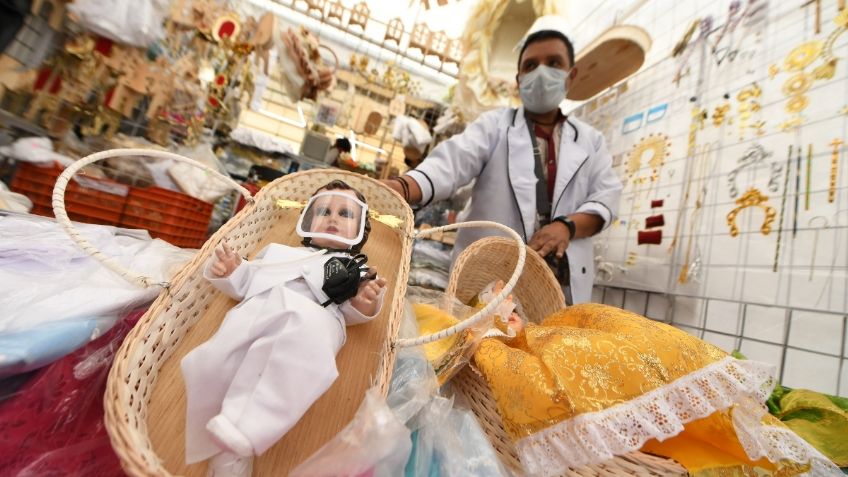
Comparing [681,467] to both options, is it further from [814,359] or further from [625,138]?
[625,138]

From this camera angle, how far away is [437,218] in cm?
329

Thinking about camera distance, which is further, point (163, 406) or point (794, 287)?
point (794, 287)

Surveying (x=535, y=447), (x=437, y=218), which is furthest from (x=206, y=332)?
(x=437, y=218)

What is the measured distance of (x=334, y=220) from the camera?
4.08 ft

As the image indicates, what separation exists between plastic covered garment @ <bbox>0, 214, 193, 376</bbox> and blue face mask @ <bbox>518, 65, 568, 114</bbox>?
201 cm

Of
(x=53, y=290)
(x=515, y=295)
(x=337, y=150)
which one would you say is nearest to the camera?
(x=53, y=290)

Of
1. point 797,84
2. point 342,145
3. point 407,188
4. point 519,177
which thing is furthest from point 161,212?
point 797,84

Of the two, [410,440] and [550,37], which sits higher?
[550,37]

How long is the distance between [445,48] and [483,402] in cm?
381

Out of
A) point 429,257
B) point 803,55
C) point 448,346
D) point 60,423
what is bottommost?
point 60,423

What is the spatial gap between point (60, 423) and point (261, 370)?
410 mm

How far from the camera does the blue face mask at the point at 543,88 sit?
2053 millimetres

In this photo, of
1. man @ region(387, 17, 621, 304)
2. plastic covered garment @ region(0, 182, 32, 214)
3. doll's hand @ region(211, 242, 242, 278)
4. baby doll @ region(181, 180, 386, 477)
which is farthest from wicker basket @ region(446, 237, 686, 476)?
plastic covered garment @ region(0, 182, 32, 214)

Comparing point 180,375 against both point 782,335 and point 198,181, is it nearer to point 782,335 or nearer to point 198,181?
point 198,181
